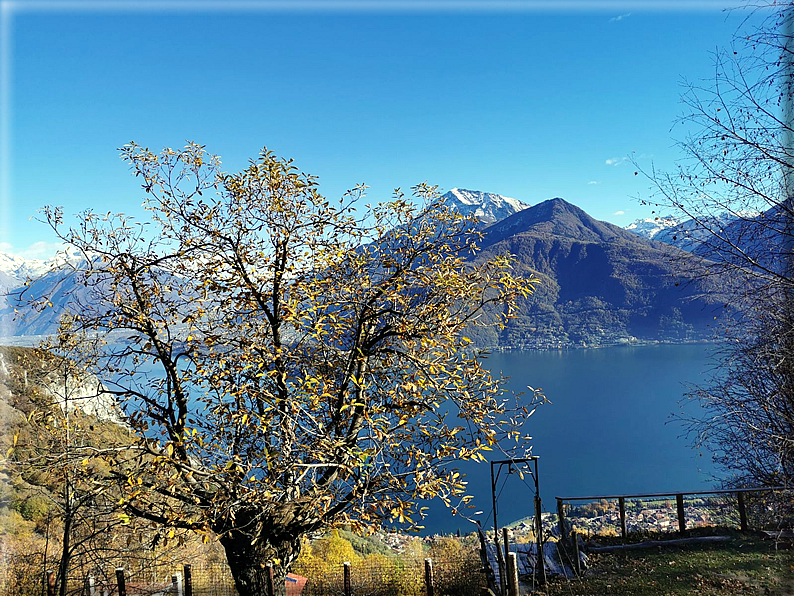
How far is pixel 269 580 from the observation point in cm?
435

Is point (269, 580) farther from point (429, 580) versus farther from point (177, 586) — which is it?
point (177, 586)

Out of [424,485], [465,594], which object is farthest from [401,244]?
[465,594]

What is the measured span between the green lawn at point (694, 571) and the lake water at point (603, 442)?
7.33 meters

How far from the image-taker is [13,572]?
862 cm

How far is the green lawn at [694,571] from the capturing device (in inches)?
277

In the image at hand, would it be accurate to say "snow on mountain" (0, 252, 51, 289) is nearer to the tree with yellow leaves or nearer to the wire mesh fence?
the tree with yellow leaves

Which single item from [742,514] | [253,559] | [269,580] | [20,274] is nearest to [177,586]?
[269,580]

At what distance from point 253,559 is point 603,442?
50.5 metres

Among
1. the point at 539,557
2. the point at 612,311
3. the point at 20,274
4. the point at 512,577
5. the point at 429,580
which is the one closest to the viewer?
the point at 512,577

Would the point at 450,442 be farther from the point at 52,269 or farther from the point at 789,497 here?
the point at 789,497

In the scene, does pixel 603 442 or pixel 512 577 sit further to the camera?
pixel 603 442

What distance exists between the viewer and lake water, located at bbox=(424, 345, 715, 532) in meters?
36.9

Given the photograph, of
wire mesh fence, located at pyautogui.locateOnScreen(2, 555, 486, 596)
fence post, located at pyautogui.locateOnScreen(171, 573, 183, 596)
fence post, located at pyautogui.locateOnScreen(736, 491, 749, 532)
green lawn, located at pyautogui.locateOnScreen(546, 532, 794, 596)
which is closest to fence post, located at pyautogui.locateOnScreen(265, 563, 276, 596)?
wire mesh fence, located at pyautogui.locateOnScreen(2, 555, 486, 596)

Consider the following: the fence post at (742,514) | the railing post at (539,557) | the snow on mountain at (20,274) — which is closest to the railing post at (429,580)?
the railing post at (539,557)
